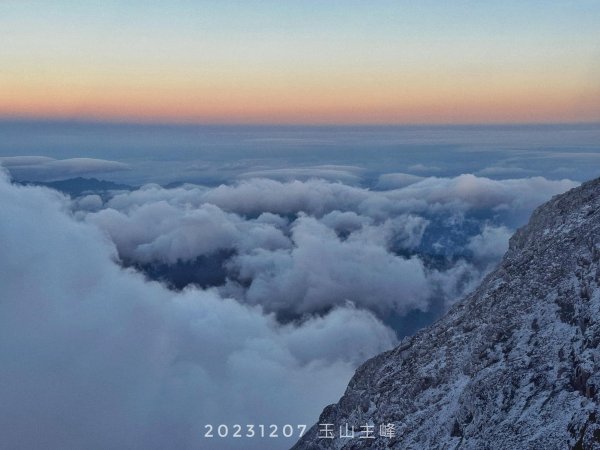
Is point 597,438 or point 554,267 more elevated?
point 554,267

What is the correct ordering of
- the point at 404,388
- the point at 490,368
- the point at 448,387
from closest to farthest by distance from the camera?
the point at 490,368 → the point at 448,387 → the point at 404,388

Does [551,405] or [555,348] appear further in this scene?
[555,348]

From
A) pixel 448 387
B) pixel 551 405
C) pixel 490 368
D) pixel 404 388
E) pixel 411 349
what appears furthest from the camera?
pixel 411 349

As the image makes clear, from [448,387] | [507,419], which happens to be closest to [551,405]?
[507,419]

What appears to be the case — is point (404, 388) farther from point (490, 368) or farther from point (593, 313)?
point (593, 313)

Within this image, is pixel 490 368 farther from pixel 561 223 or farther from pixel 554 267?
pixel 561 223

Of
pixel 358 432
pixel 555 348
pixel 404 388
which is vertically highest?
pixel 555 348

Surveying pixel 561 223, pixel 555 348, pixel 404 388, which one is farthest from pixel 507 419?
pixel 561 223
